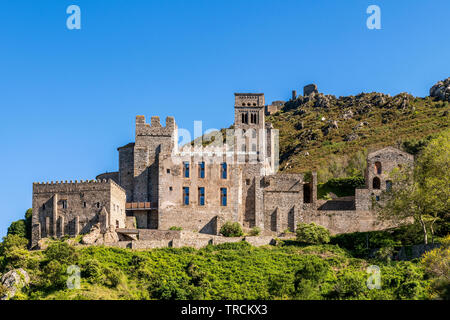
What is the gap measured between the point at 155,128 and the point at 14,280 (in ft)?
78.2

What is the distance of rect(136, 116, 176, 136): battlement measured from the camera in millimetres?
73125

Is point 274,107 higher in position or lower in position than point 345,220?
higher

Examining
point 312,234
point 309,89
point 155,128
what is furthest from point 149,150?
point 309,89

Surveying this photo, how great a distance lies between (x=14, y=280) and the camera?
55.8 metres

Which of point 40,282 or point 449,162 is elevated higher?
point 449,162

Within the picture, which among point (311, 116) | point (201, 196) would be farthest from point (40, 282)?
point (311, 116)

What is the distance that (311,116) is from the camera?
414 ft

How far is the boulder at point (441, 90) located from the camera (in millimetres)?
112500

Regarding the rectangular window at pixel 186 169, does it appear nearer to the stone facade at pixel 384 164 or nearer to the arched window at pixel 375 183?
the stone facade at pixel 384 164

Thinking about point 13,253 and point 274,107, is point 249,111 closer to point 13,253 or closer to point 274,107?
point 13,253

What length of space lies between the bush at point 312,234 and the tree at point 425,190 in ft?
18.2

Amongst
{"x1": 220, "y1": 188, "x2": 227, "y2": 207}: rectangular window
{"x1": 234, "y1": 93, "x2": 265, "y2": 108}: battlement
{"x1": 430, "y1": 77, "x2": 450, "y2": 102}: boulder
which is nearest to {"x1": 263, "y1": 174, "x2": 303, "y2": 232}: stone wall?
{"x1": 220, "y1": 188, "x2": 227, "y2": 207}: rectangular window
